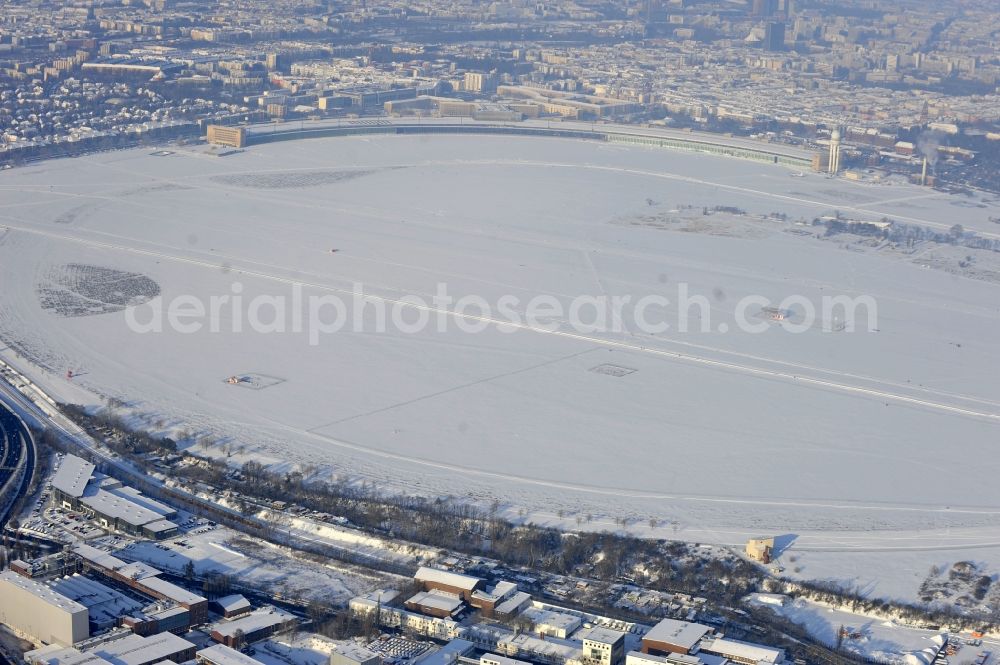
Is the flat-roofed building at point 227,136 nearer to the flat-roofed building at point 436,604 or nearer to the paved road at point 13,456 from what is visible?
the paved road at point 13,456

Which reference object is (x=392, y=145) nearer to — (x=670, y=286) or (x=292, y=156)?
(x=292, y=156)

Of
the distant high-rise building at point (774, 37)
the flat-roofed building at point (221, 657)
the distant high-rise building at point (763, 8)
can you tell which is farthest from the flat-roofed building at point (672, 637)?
the distant high-rise building at point (763, 8)

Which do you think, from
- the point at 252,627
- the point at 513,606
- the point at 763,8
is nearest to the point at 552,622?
the point at 513,606

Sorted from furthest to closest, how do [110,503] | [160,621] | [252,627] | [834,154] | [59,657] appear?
[834,154] < [110,503] < [252,627] < [160,621] < [59,657]

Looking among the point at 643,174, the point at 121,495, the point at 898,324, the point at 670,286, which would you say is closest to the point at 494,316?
the point at 670,286

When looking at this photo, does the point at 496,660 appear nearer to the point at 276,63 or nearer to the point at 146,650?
the point at 146,650
